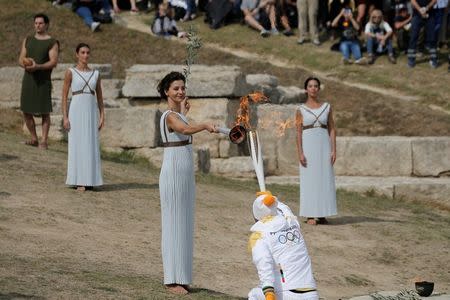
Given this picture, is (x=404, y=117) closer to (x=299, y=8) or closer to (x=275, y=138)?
(x=275, y=138)

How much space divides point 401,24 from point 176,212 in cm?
1517

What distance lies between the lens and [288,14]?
27.1 m

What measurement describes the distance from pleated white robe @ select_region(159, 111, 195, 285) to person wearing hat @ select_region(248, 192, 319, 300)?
2015 mm

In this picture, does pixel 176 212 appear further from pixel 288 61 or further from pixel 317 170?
pixel 288 61

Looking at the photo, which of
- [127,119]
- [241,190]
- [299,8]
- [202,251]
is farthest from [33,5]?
[202,251]

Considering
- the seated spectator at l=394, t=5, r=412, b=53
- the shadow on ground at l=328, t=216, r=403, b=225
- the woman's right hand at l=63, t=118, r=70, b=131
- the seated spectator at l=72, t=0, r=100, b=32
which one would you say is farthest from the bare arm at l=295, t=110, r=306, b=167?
the seated spectator at l=72, t=0, r=100, b=32

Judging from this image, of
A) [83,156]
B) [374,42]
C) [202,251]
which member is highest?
[374,42]

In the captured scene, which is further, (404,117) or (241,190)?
(404,117)

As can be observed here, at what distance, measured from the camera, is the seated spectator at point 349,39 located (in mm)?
25141

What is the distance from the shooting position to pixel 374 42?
25.4 meters

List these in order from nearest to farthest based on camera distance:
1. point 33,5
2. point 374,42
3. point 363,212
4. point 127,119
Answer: point 363,212 → point 127,119 → point 374,42 → point 33,5

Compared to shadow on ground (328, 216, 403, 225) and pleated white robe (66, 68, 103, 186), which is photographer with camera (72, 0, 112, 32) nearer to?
pleated white robe (66, 68, 103, 186)

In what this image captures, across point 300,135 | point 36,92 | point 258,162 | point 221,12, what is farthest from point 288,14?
point 258,162

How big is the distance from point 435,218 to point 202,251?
4733 millimetres
